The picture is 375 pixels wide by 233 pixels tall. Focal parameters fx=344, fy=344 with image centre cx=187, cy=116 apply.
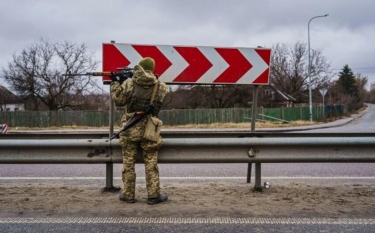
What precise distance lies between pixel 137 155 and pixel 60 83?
41.2 metres

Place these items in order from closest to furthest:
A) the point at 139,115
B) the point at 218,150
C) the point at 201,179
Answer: the point at 139,115 < the point at 218,150 < the point at 201,179

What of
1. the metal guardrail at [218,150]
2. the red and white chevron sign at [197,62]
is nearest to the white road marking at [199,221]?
the metal guardrail at [218,150]

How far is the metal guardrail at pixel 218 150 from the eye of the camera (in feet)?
13.2

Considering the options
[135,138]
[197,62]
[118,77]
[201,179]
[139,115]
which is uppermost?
[197,62]

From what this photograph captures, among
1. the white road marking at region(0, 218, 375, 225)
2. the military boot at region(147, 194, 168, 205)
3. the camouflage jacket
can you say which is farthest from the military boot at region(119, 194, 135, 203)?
the camouflage jacket

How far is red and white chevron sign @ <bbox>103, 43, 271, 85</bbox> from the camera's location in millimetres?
4613

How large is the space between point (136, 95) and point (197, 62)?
1.10m

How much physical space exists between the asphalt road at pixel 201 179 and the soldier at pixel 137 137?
2.03 feet

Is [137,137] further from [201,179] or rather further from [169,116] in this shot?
[169,116]

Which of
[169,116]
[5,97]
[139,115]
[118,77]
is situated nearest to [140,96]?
[139,115]

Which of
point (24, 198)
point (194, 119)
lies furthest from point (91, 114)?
point (24, 198)

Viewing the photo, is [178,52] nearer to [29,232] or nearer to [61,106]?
[29,232]

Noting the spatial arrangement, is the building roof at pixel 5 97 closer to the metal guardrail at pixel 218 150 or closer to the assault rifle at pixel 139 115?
the metal guardrail at pixel 218 150

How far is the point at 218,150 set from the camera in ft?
13.4
